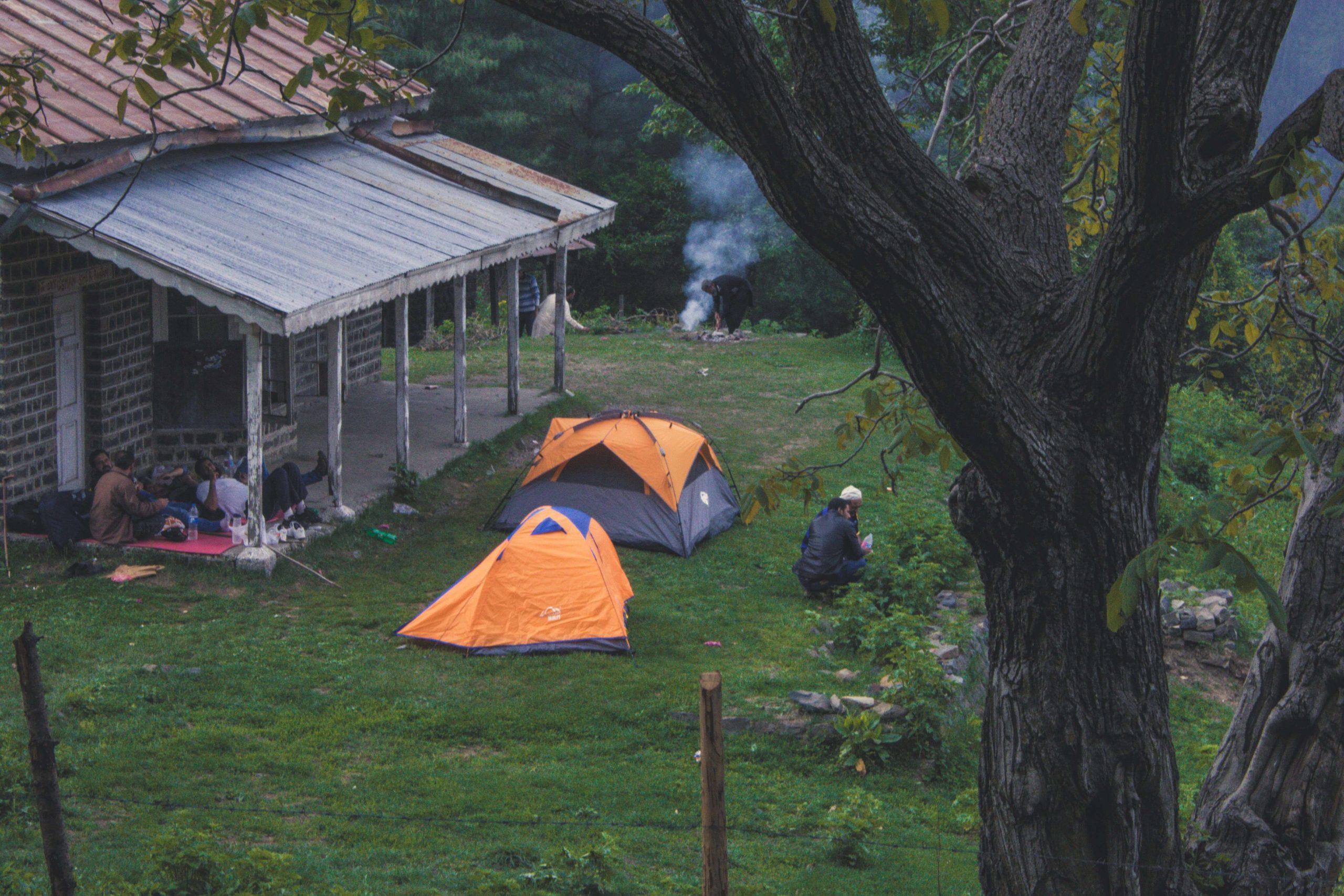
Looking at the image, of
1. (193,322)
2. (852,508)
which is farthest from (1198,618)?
(193,322)

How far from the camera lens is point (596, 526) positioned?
36.6ft

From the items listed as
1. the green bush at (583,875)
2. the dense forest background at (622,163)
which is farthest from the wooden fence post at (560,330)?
the green bush at (583,875)

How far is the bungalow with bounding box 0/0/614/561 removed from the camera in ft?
36.4

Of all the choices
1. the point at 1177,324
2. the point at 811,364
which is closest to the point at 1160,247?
the point at 1177,324

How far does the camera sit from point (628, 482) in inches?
537

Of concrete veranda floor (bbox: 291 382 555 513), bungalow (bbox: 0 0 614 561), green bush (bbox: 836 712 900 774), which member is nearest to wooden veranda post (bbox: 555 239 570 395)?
concrete veranda floor (bbox: 291 382 555 513)

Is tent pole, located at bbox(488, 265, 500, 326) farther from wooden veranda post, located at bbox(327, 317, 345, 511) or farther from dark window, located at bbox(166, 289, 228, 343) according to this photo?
wooden veranda post, located at bbox(327, 317, 345, 511)

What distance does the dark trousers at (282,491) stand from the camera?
12094 mm

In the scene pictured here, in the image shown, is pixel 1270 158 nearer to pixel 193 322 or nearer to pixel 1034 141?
pixel 1034 141

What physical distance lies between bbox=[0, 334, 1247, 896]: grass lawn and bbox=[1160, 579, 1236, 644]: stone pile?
1.32 m

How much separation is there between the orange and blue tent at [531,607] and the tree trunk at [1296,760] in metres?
6.05

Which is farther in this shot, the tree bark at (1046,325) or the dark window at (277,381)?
the dark window at (277,381)

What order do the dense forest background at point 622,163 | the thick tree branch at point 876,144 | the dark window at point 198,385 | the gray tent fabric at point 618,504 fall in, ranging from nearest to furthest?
the thick tree branch at point 876,144, the gray tent fabric at point 618,504, the dark window at point 198,385, the dense forest background at point 622,163

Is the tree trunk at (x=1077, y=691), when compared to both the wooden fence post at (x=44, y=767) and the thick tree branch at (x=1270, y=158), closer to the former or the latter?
the thick tree branch at (x=1270, y=158)
